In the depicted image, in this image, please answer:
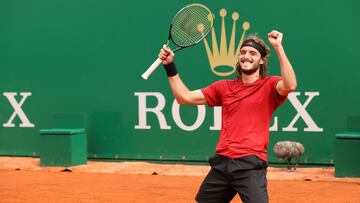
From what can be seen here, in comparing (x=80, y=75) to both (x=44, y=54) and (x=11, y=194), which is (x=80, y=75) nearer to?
(x=44, y=54)

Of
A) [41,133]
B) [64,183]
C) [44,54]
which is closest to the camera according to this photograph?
[64,183]

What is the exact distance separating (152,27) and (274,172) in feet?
8.82

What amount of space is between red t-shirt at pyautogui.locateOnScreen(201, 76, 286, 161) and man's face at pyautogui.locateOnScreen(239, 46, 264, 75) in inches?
3.4

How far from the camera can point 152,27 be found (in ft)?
32.2

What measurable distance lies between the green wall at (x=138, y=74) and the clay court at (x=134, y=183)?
1.33ft

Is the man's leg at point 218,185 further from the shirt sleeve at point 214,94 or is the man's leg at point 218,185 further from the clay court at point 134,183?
the clay court at point 134,183

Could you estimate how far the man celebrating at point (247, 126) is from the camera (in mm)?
4031

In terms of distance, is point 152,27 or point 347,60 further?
point 152,27

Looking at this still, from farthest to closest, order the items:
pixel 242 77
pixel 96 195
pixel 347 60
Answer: pixel 347 60
pixel 96 195
pixel 242 77

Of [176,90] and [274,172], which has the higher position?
[176,90]

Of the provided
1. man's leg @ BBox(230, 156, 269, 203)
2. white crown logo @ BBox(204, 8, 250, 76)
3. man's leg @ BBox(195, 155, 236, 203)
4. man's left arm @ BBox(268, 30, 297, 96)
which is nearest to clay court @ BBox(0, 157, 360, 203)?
white crown logo @ BBox(204, 8, 250, 76)

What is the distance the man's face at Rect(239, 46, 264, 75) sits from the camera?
424cm

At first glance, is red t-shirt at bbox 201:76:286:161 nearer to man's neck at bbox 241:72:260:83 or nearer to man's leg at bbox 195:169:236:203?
man's neck at bbox 241:72:260:83

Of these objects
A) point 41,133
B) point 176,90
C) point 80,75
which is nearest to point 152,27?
point 80,75
